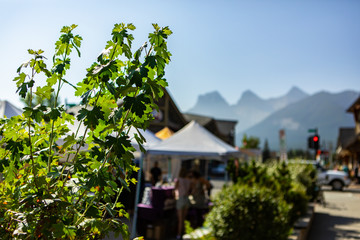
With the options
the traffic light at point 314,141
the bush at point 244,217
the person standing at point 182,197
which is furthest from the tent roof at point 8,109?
the traffic light at point 314,141

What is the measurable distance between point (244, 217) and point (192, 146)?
4.87 metres

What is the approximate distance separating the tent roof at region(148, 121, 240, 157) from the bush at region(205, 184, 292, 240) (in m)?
3.88

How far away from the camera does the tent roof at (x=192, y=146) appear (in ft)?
34.5

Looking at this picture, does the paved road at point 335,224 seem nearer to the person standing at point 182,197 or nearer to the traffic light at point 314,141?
the person standing at point 182,197

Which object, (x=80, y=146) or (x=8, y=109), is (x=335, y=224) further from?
(x=80, y=146)

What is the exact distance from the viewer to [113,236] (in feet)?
7.61

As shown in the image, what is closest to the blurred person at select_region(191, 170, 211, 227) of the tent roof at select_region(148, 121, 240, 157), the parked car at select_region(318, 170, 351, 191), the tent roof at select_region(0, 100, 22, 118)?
the tent roof at select_region(148, 121, 240, 157)

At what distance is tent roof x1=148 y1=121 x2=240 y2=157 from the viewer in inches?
414

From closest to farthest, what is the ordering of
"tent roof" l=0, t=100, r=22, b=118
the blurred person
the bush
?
1. the bush
2. "tent roof" l=0, t=100, r=22, b=118
3. the blurred person

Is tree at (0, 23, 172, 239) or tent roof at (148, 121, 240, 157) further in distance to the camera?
tent roof at (148, 121, 240, 157)

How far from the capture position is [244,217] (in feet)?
20.6

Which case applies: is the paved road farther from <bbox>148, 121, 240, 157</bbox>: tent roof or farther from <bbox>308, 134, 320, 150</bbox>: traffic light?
<bbox>308, 134, 320, 150</bbox>: traffic light

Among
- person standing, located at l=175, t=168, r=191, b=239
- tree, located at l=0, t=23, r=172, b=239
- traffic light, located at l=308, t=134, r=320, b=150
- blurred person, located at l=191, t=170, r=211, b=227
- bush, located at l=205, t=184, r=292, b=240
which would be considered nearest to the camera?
tree, located at l=0, t=23, r=172, b=239

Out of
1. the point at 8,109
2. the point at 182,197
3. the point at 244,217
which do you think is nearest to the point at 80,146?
the point at 244,217
